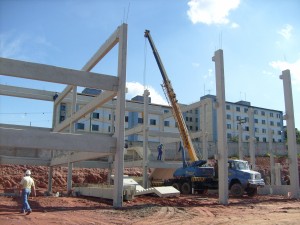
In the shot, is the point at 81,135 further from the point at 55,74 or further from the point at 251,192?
the point at 251,192

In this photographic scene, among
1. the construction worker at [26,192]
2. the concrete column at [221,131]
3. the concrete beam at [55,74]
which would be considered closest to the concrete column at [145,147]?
the concrete column at [221,131]

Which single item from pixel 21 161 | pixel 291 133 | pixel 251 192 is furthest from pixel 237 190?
pixel 21 161

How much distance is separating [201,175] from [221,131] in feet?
24.9

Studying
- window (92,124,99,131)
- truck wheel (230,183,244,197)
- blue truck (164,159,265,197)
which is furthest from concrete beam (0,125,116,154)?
window (92,124,99,131)

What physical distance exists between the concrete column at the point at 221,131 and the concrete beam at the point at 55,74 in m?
6.35

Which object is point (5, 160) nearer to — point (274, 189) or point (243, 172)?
point (243, 172)

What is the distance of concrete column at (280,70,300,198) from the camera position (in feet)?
75.5

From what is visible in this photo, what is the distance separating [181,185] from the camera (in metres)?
26.4

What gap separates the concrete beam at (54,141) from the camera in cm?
1338

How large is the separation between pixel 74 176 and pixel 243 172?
21.1 m

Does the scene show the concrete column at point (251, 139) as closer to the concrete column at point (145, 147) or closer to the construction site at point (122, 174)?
the construction site at point (122, 174)

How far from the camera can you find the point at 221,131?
731 inches

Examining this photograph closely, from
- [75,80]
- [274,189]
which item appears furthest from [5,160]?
[274,189]

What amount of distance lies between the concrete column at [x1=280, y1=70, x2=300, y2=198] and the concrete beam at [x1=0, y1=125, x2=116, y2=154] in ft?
46.2
